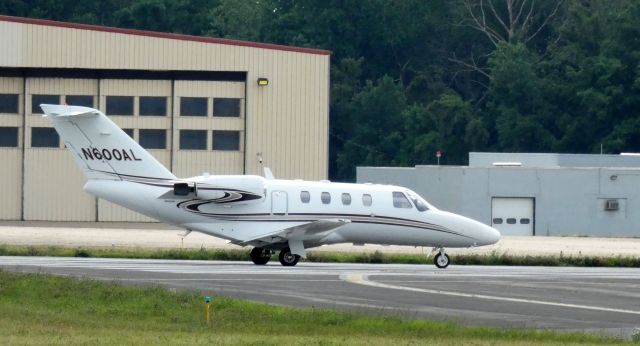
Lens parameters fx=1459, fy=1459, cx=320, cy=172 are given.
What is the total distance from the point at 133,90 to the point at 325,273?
2397 centimetres

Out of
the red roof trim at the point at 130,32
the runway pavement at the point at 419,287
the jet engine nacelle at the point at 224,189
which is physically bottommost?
the runway pavement at the point at 419,287

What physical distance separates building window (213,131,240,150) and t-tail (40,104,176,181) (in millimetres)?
20281

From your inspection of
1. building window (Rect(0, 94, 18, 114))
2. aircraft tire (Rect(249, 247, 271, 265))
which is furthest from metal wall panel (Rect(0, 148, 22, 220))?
aircraft tire (Rect(249, 247, 271, 265))

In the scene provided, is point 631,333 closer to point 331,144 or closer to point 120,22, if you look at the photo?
point 331,144

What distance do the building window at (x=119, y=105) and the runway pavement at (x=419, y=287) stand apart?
18.6 m

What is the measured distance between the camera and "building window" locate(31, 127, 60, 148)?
5753 centimetres

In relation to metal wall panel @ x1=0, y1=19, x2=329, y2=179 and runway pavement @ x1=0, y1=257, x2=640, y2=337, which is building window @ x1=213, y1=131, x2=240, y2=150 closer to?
metal wall panel @ x1=0, y1=19, x2=329, y2=179

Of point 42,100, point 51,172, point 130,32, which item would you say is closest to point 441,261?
point 130,32

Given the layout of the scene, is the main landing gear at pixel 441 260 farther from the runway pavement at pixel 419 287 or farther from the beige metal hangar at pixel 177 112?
the beige metal hangar at pixel 177 112

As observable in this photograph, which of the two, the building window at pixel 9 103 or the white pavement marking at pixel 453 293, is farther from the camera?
the building window at pixel 9 103

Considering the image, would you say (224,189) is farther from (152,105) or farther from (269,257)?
(152,105)

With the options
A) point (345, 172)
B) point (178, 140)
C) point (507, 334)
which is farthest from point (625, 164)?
point (507, 334)

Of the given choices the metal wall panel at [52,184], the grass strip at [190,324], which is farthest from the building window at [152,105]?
the grass strip at [190,324]

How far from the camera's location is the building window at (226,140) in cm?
5822
